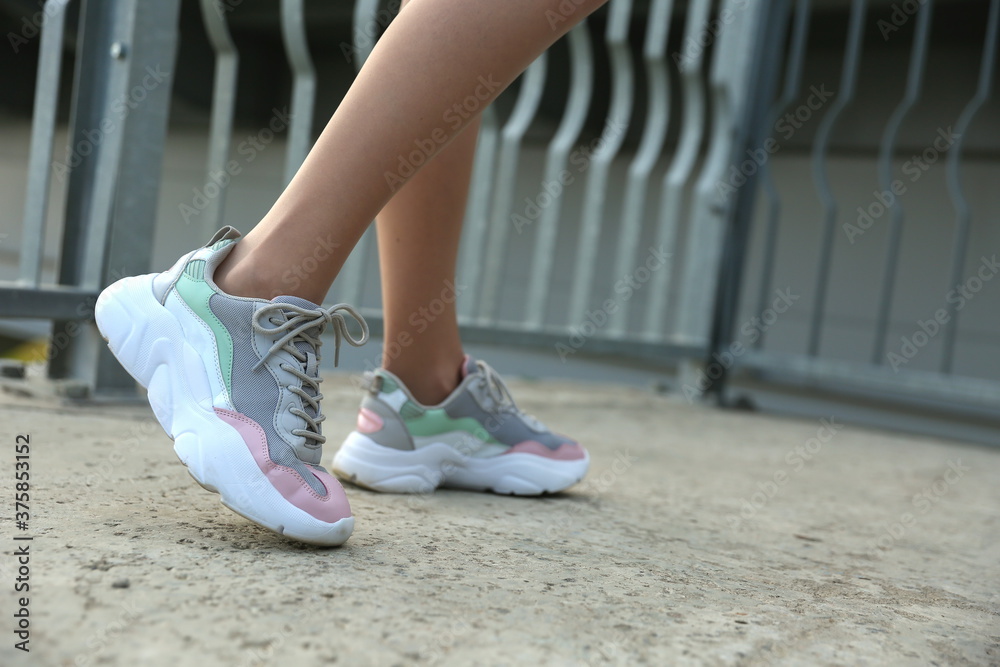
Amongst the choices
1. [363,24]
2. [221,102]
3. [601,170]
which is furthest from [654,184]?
[221,102]

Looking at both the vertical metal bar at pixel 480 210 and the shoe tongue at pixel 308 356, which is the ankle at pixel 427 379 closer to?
the shoe tongue at pixel 308 356

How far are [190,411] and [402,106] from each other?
36cm

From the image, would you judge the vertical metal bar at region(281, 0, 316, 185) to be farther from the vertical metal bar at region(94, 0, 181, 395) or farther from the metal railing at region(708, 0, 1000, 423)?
the metal railing at region(708, 0, 1000, 423)

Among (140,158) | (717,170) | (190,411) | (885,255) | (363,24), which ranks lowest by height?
(190,411)

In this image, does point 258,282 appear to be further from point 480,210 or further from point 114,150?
point 480,210

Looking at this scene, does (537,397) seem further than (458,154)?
Yes

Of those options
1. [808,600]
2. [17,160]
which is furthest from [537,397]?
[17,160]

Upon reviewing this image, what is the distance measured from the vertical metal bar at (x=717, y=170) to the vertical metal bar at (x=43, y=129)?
1821mm

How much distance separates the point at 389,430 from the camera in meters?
1.14

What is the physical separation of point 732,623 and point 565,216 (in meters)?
3.40

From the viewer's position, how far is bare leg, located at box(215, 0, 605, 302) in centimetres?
82

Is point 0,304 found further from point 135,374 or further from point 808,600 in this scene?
point 808,600

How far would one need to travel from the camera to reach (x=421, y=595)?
71cm

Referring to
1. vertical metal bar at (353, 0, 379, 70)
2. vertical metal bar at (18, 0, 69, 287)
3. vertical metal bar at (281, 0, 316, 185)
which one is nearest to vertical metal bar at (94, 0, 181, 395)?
vertical metal bar at (18, 0, 69, 287)
